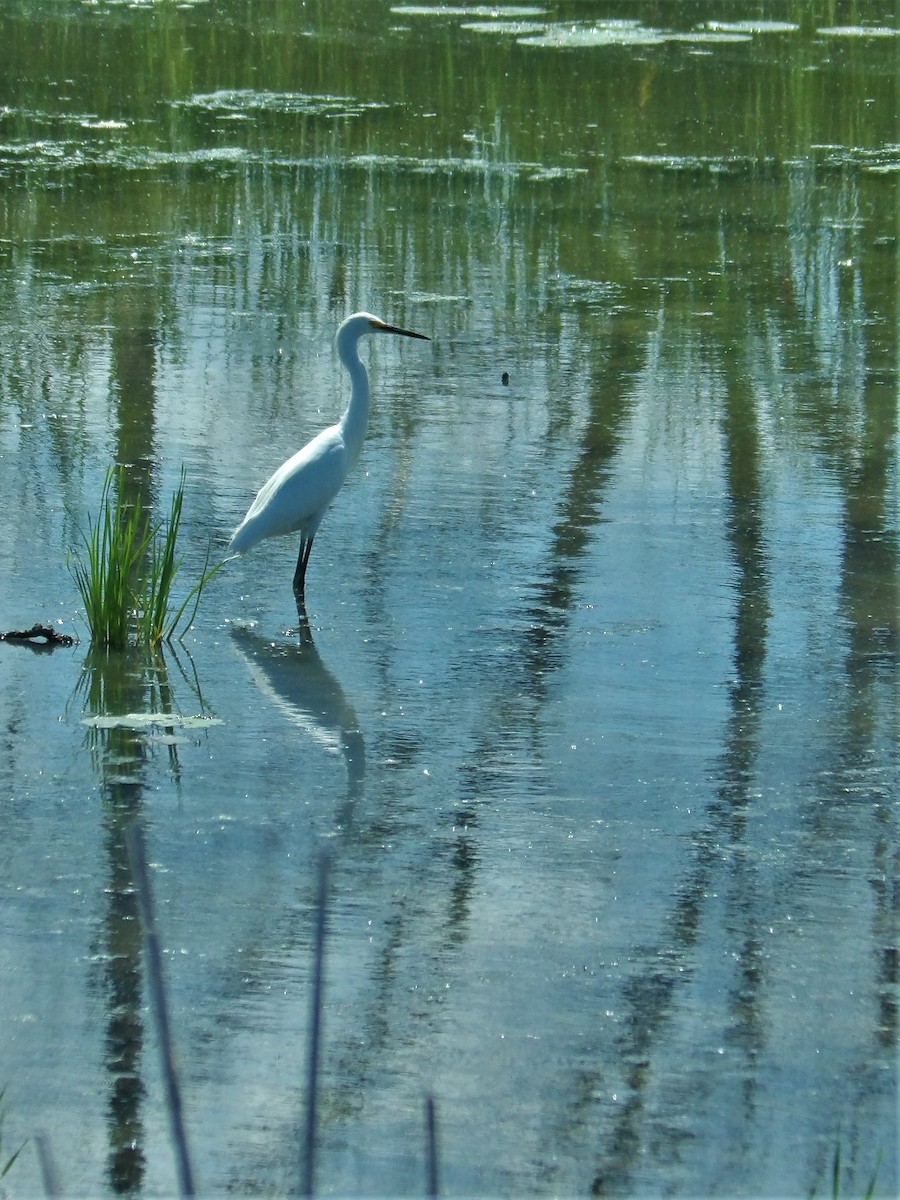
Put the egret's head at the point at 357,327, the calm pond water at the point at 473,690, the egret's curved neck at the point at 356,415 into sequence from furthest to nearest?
the egret's head at the point at 357,327 < the egret's curved neck at the point at 356,415 < the calm pond water at the point at 473,690

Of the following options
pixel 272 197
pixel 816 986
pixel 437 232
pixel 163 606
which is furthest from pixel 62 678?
pixel 272 197

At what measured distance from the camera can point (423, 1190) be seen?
2879mm

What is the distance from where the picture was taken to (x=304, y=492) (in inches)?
235

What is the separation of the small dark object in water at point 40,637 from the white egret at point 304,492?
781 mm

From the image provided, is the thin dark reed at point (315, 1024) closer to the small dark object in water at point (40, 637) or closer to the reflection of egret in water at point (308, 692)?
the reflection of egret in water at point (308, 692)

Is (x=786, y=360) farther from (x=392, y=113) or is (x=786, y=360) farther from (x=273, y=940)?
(x=392, y=113)

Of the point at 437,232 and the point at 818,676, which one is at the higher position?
the point at 437,232

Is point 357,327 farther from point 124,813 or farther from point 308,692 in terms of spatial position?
point 124,813

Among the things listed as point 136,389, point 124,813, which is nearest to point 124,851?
point 124,813

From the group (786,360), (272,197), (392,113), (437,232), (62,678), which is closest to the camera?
(62,678)

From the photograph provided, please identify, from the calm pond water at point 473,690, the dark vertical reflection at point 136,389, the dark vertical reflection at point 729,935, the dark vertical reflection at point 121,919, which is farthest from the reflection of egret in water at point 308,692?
the dark vertical reflection at point 136,389

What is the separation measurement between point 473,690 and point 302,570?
104 centimetres

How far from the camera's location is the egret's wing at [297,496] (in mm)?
5879

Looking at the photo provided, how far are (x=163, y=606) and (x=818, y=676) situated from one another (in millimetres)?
1860
